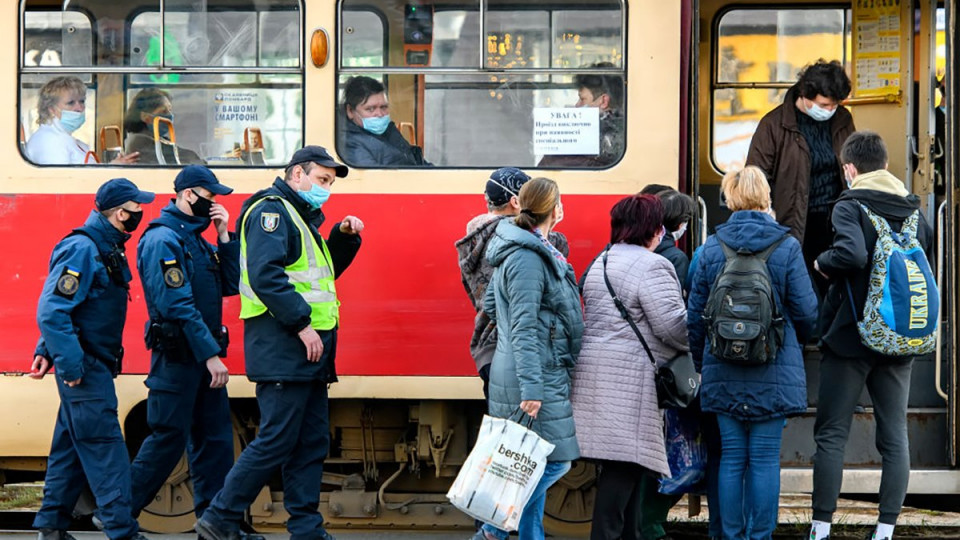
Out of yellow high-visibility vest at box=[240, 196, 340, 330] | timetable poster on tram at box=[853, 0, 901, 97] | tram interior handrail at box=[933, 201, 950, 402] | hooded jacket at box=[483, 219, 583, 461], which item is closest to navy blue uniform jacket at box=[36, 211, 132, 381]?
yellow high-visibility vest at box=[240, 196, 340, 330]

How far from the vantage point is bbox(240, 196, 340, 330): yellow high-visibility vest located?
5.97 metres

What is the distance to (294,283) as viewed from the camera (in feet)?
19.7

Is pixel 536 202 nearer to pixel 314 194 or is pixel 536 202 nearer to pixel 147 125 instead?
pixel 314 194

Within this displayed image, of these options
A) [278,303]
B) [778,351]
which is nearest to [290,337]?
[278,303]

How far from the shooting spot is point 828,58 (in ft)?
26.0

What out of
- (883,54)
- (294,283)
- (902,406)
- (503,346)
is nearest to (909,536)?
(902,406)

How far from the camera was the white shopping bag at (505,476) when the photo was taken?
5.38m

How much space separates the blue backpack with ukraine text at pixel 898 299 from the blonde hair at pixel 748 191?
54 cm

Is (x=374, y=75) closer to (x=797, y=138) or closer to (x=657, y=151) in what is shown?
(x=657, y=151)

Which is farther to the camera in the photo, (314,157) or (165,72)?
(165,72)

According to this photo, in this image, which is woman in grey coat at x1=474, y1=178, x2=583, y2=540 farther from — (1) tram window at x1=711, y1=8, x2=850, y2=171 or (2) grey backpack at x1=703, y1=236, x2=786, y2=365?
(1) tram window at x1=711, y1=8, x2=850, y2=171

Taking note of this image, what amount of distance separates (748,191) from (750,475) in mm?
1263

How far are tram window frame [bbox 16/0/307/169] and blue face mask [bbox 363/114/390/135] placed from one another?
318 millimetres

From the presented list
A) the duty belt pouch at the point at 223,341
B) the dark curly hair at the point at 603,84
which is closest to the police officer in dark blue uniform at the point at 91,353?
the duty belt pouch at the point at 223,341
